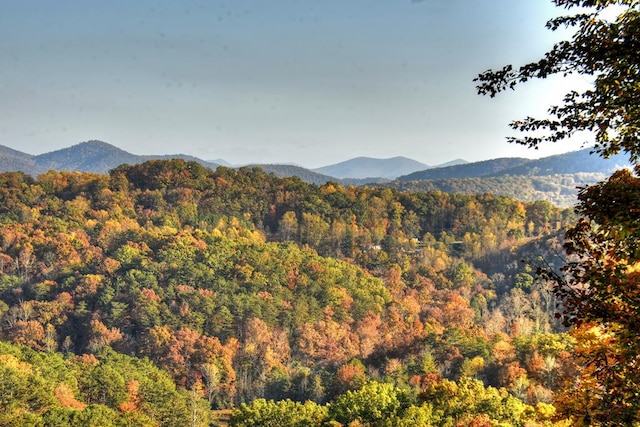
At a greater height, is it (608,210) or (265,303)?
(608,210)

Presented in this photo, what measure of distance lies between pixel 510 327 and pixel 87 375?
35630mm

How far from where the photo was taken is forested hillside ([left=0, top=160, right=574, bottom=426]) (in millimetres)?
21828

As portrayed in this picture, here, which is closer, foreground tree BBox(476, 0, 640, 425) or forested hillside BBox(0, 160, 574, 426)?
foreground tree BBox(476, 0, 640, 425)

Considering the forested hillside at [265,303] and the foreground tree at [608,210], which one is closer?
the foreground tree at [608,210]

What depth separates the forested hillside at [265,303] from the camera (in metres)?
21.8

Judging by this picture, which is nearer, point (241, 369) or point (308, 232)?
point (241, 369)

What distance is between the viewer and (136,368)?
1186 inches

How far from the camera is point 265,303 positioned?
43.4m

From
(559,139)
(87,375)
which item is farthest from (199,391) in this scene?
(559,139)

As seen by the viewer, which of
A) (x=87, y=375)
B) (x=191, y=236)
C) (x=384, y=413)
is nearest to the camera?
(x=384, y=413)

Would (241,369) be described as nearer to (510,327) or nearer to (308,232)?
(510,327)

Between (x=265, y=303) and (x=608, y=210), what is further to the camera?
(x=265, y=303)

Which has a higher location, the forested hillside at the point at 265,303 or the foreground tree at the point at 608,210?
the foreground tree at the point at 608,210

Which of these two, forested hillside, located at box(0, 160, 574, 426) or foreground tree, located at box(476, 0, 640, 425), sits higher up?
foreground tree, located at box(476, 0, 640, 425)
